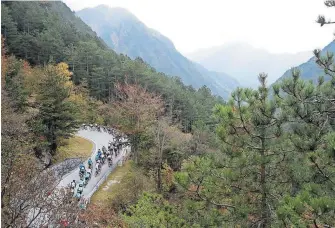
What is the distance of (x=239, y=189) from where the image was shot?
9.18m

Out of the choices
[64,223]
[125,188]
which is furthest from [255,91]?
[125,188]

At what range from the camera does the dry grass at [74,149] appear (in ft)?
109

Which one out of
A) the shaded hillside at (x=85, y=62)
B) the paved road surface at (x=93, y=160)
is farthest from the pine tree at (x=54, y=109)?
the shaded hillside at (x=85, y=62)

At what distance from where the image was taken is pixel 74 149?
36.9 m

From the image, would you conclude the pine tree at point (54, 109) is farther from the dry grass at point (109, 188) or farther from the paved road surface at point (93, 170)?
the dry grass at point (109, 188)

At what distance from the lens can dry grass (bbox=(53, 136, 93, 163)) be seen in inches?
1306

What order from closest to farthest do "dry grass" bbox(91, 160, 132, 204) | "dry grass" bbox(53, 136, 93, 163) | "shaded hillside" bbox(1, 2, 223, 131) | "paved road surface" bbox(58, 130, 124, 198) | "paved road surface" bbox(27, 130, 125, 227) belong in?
"dry grass" bbox(91, 160, 132, 204), "paved road surface" bbox(27, 130, 125, 227), "paved road surface" bbox(58, 130, 124, 198), "dry grass" bbox(53, 136, 93, 163), "shaded hillside" bbox(1, 2, 223, 131)

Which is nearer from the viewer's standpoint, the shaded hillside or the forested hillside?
the forested hillside

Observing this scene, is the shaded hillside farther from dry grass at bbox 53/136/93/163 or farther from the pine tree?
the pine tree

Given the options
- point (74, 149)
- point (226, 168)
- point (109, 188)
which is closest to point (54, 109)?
point (74, 149)

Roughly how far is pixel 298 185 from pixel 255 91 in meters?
2.54

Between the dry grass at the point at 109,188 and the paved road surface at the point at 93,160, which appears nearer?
the dry grass at the point at 109,188

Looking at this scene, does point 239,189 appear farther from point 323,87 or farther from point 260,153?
point 323,87

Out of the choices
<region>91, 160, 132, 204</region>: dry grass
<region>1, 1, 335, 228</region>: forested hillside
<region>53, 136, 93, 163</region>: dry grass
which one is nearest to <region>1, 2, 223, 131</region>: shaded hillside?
<region>53, 136, 93, 163</region>: dry grass
